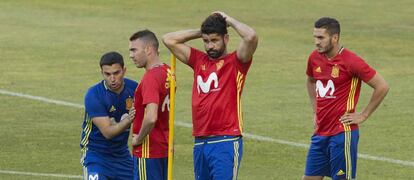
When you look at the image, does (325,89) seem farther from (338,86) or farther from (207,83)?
(207,83)

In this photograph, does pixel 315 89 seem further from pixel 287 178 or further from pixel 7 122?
pixel 7 122

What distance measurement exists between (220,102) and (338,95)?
212 cm

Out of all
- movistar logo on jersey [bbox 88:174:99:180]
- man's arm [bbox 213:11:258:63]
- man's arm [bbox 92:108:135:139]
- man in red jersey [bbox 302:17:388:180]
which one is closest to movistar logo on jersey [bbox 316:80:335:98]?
man in red jersey [bbox 302:17:388:180]

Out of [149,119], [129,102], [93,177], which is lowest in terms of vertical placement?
[93,177]

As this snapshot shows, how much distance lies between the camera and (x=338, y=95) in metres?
15.1

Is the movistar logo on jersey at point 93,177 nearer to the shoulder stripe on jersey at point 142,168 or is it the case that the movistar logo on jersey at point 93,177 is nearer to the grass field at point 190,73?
the shoulder stripe on jersey at point 142,168

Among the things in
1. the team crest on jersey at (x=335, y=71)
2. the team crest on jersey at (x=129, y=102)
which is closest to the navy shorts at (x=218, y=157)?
the team crest on jersey at (x=129, y=102)

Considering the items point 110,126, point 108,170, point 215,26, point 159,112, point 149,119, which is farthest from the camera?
point 108,170

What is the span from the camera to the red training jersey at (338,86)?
1502cm

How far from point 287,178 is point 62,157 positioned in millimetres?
3598

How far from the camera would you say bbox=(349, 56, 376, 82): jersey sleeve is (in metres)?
15.0

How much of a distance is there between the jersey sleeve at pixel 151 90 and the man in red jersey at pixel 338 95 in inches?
91.5

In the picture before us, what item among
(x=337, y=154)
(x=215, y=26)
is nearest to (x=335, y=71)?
(x=337, y=154)

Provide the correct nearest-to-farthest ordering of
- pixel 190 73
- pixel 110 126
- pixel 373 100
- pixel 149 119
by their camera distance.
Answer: pixel 149 119 < pixel 110 126 < pixel 373 100 < pixel 190 73
